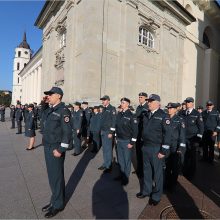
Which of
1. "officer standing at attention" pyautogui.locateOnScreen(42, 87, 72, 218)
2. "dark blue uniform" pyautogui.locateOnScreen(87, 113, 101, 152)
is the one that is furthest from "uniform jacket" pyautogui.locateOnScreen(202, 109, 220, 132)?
"officer standing at attention" pyautogui.locateOnScreen(42, 87, 72, 218)

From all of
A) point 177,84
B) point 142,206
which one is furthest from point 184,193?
point 177,84

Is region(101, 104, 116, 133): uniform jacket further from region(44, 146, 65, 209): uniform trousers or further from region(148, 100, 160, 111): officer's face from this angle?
region(44, 146, 65, 209): uniform trousers

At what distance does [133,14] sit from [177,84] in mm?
8107

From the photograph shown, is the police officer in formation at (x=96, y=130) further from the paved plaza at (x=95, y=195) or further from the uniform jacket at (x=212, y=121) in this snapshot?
the uniform jacket at (x=212, y=121)

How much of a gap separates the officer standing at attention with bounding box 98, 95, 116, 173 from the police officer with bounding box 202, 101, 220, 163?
345 centimetres

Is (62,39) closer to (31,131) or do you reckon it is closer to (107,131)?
(31,131)

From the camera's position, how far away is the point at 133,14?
1677cm

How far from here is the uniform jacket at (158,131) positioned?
181 inches

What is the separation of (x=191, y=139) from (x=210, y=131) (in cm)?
198

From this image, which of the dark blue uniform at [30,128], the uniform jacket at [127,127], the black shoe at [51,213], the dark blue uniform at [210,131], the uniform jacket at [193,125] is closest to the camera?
the black shoe at [51,213]

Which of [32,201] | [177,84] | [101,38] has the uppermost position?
[101,38]

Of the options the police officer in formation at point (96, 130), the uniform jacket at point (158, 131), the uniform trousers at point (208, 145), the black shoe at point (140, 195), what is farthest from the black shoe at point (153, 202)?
the police officer in formation at point (96, 130)

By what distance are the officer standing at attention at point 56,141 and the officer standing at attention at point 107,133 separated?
103 inches

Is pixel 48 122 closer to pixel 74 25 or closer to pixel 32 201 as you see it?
pixel 32 201
